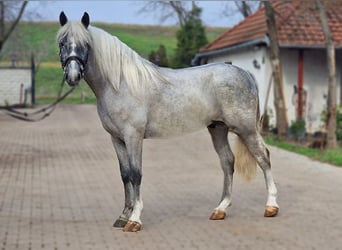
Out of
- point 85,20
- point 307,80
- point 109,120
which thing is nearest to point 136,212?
point 109,120

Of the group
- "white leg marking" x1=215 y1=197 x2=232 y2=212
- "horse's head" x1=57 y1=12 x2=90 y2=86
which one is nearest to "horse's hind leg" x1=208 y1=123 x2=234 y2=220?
"white leg marking" x1=215 y1=197 x2=232 y2=212

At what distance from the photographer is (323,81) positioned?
20.0m

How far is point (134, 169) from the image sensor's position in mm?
6926

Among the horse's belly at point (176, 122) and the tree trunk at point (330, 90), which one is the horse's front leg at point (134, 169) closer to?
the horse's belly at point (176, 122)

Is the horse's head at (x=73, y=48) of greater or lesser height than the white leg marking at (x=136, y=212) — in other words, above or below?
above

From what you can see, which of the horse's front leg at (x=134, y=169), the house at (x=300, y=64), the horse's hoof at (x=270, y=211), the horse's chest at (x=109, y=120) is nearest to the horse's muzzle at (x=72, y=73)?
the horse's chest at (x=109, y=120)

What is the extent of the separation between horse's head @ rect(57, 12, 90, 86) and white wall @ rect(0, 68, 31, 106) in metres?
34.1

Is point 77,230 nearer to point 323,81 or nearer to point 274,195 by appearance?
point 274,195

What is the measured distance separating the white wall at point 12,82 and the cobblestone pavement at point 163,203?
82.6ft

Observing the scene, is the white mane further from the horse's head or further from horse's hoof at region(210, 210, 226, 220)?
horse's hoof at region(210, 210, 226, 220)

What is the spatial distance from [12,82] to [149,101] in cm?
3523

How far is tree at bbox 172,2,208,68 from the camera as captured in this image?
37062 mm

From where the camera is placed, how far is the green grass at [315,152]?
1306 cm

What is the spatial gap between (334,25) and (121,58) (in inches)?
590
